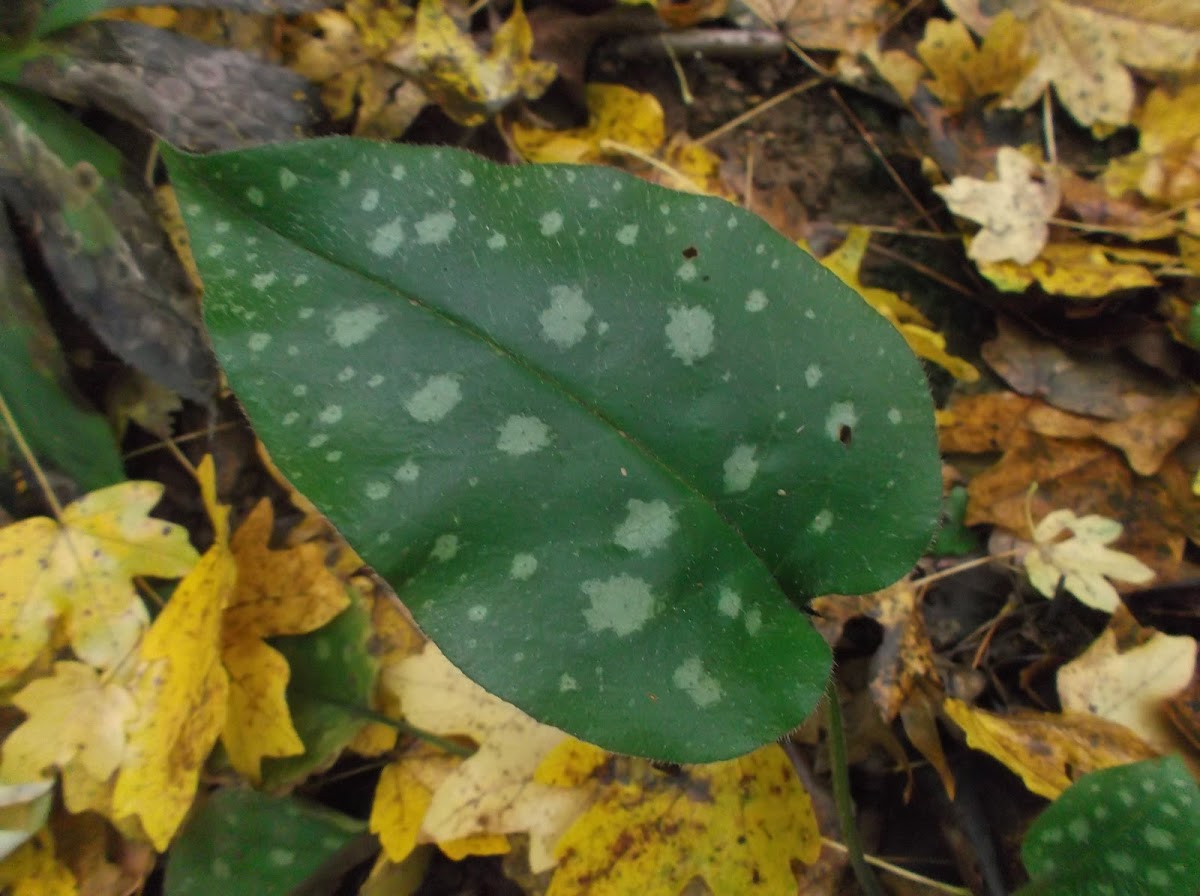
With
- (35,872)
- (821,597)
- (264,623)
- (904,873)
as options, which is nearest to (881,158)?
(821,597)

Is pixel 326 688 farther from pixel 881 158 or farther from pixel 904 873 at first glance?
pixel 881 158

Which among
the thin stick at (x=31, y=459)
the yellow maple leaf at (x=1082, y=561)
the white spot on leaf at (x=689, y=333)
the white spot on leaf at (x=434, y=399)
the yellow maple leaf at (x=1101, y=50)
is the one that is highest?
the yellow maple leaf at (x=1101, y=50)

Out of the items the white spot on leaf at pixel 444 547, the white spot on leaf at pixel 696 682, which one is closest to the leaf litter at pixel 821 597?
the white spot on leaf at pixel 696 682

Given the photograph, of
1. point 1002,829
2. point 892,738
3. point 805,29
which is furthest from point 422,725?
point 805,29

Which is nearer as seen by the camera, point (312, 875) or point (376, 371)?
point (376, 371)

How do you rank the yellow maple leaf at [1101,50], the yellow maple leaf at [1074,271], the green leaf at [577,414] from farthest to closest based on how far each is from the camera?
1. the yellow maple leaf at [1101,50]
2. the yellow maple leaf at [1074,271]
3. the green leaf at [577,414]

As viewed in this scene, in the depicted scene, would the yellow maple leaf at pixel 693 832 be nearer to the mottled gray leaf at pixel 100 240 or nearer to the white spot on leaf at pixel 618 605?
the white spot on leaf at pixel 618 605

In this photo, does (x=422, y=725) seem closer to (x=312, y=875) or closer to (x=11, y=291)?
(x=312, y=875)

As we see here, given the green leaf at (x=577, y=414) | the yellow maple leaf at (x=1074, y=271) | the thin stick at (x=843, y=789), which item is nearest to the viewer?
the green leaf at (x=577, y=414)
